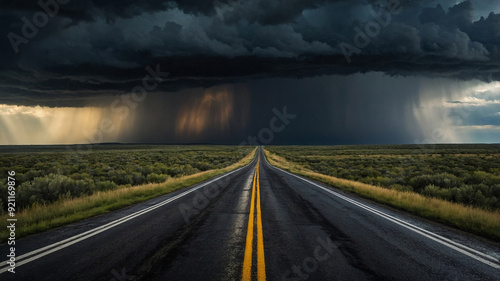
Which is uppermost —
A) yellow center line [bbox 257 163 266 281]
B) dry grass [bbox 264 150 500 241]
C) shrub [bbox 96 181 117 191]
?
yellow center line [bbox 257 163 266 281]

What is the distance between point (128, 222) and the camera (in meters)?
7.17

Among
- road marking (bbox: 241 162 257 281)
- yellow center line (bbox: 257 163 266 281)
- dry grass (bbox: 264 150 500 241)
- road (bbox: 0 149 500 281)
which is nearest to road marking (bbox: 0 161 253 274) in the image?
road (bbox: 0 149 500 281)

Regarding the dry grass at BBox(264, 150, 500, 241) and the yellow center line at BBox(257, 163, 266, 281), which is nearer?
the yellow center line at BBox(257, 163, 266, 281)

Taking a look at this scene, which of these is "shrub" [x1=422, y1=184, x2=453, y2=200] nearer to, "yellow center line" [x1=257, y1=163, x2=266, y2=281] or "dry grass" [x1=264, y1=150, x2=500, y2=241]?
"dry grass" [x1=264, y1=150, x2=500, y2=241]

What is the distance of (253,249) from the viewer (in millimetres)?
4992

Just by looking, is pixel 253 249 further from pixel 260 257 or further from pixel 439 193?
pixel 439 193

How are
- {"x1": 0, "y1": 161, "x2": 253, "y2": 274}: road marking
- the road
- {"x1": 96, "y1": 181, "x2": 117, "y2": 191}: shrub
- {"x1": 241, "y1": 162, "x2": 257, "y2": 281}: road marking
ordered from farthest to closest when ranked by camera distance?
{"x1": 96, "y1": 181, "x2": 117, "y2": 191}: shrub
{"x1": 0, "y1": 161, "x2": 253, "y2": 274}: road marking
the road
{"x1": 241, "y1": 162, "x2": 257, "y2": 281}: road marking

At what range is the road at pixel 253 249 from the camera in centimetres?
407

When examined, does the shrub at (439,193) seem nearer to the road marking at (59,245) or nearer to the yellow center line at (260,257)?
the yellow center line at (260,257)

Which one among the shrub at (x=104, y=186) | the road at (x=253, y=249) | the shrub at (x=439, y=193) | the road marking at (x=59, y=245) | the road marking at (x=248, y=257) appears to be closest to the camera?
the road marking at (x=248, y=257)

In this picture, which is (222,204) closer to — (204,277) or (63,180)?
(204,277)

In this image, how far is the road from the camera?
4.07 m

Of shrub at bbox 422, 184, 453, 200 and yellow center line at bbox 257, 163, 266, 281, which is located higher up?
yellow center line at bbox 257, 163, 266, 281

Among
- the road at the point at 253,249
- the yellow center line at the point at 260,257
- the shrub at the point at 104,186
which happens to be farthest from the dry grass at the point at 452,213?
the shrub at the point at 104,186
